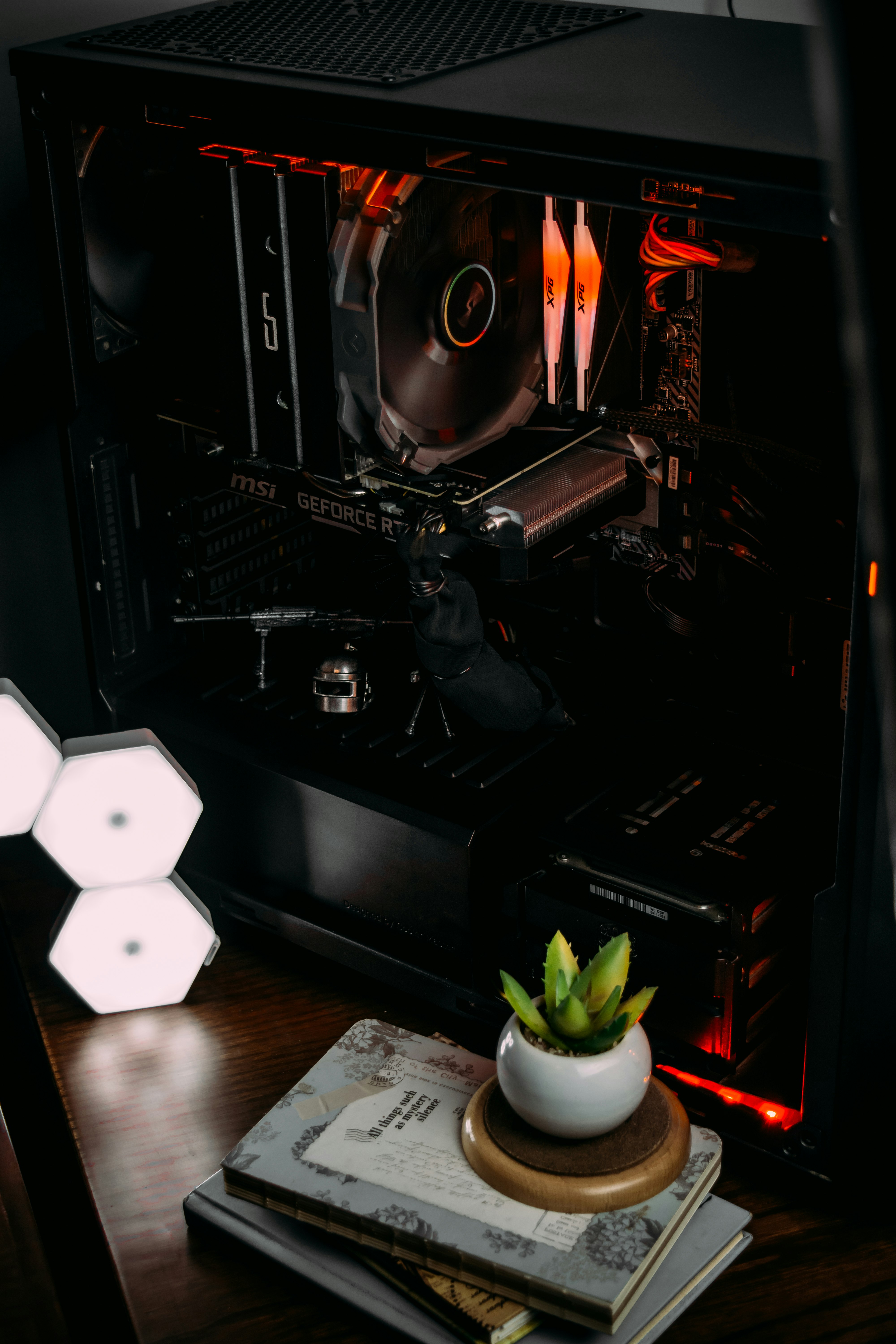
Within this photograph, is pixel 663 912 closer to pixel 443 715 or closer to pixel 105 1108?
pixel 443 715

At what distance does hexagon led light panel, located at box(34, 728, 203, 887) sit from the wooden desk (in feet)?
0.42

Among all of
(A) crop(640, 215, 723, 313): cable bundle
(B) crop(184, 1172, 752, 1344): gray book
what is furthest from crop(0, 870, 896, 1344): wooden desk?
(A) crop(640, 215, 723, 313): cable bundle

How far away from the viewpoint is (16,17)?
119cm

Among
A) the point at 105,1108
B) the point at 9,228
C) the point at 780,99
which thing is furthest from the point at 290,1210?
the point at 9,228

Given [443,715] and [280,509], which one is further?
[280,509]

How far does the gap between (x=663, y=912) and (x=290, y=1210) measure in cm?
33

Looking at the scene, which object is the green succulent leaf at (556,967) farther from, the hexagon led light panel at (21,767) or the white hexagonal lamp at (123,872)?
the hexagon led light panel at (21,767)

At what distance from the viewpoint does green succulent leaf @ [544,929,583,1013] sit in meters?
0.85

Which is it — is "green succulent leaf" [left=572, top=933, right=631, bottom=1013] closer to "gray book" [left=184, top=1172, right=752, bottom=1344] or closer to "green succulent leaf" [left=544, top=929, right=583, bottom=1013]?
"green succulent leaf" [left=544, top=929, right=583, bottom=1013]

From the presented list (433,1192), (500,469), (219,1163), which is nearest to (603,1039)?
(433,1192)

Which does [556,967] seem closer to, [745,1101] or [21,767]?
[745,1101]

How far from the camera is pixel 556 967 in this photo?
0.86 metres

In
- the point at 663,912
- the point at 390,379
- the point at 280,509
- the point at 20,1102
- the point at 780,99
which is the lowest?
the point at 20,1102

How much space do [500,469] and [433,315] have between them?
0.43 feet
